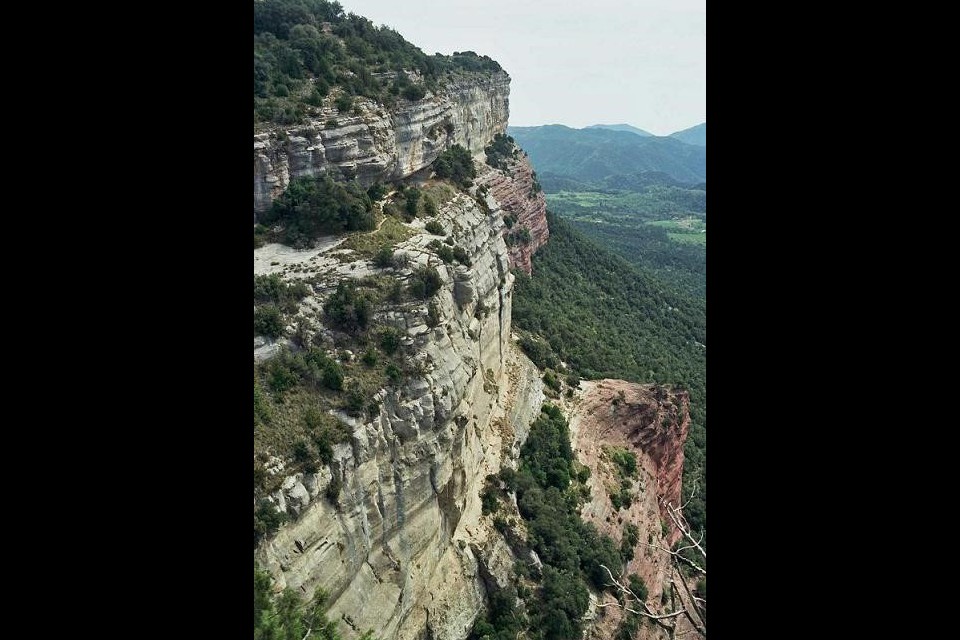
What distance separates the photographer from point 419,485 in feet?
47.5

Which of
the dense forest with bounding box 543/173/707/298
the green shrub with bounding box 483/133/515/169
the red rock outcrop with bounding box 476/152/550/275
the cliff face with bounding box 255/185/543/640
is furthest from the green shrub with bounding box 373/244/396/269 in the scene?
the green shrub with bounding box 483/133/515/169

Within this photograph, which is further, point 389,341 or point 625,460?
point 625,460

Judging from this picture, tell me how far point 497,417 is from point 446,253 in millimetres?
5184

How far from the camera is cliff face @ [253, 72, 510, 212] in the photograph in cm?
1792

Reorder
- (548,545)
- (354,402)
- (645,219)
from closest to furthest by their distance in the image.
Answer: (354,402) < (548,545) < (645,219)

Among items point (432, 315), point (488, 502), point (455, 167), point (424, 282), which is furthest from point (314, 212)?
point (455, 167)

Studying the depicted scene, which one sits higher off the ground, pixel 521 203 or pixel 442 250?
pixel 521 203

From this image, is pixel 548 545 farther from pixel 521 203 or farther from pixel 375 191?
pixel 521 203

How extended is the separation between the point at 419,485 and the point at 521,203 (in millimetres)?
24091

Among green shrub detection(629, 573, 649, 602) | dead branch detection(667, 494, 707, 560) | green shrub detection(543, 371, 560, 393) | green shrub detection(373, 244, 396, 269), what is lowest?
green shrub detection(629, 573, 649, 602)

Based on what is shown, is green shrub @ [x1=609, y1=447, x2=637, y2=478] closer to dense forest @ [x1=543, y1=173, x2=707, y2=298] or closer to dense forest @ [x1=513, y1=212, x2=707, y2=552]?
dense forest @ [x1=513, y1=212, x2=707, y2=552]

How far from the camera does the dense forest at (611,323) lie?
1071 inches

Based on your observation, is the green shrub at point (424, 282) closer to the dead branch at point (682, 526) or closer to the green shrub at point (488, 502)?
the green shrub at point (488, 502)

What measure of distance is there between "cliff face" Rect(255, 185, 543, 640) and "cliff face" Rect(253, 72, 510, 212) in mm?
2018
